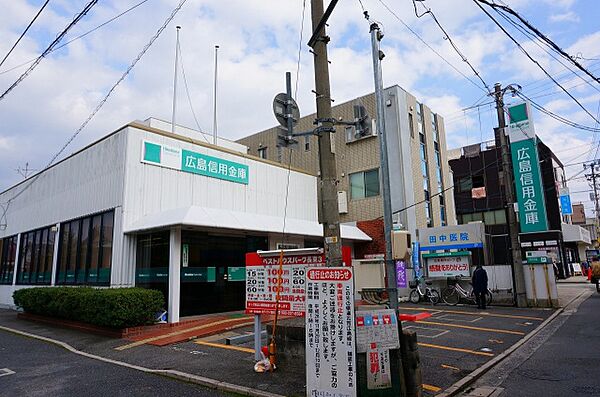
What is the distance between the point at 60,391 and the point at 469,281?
15.1 meters

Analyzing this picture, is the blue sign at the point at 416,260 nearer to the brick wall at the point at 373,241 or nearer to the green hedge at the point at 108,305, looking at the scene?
the brick wall at the point at 373,241

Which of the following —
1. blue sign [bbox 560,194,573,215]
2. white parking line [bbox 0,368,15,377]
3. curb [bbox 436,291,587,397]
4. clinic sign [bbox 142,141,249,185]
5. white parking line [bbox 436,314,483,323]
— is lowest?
curb [bbox 436,291,587,397]

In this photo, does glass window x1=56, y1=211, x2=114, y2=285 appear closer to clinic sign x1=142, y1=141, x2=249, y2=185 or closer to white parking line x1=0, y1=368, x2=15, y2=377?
clinic sign x1=142, y1=141, x2=249, y2=185

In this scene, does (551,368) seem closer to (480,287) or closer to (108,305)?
(480,287)

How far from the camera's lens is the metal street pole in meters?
6.80

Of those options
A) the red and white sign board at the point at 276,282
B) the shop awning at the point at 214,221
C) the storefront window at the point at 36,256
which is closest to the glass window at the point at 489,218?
the shop awning at the point at 214,221

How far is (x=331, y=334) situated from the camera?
17.2 feet

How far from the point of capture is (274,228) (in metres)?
14.3

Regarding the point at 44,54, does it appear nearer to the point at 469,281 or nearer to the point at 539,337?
the point at 539,337

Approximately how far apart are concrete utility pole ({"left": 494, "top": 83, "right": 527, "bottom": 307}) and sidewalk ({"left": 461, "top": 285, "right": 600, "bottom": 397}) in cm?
439

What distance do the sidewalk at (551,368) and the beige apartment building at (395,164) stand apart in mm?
9444

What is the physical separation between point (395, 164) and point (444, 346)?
1205cm

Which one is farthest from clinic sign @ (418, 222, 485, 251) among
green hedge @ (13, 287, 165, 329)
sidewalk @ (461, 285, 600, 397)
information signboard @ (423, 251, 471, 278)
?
green hedge @ (13, 287, 165, 329)

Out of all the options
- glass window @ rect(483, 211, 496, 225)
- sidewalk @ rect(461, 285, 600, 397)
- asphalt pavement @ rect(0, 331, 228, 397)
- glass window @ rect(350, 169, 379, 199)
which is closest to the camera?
sidewalk @ rect(461, 285, 600, 397)
